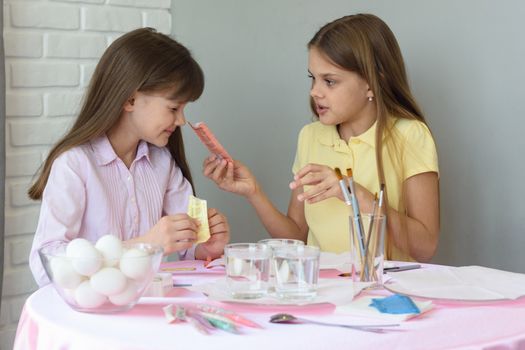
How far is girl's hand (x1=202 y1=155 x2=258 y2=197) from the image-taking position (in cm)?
207

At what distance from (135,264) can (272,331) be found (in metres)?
0.23

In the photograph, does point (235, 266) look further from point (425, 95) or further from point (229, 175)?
point (425, 95)

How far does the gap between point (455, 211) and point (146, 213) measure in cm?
83

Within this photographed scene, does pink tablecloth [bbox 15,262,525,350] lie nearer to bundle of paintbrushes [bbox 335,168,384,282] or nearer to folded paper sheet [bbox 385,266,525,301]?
folded paper sheet [bbox 385,266,525,301]

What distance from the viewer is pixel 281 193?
8.64 ft

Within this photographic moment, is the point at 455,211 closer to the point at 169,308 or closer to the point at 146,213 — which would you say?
the point at 146,213

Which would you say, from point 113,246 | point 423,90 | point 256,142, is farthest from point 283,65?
point 113,246

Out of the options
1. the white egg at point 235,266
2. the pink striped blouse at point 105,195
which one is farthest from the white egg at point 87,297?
the pink striped blouse at point 105,195

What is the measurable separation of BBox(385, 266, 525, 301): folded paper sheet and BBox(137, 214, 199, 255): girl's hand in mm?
432

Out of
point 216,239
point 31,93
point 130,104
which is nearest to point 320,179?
point 216,239

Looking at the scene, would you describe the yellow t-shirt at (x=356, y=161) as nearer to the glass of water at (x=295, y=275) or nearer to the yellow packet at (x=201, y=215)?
the yellow packet at (x=201, y=215)

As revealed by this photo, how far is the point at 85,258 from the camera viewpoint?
1.20m

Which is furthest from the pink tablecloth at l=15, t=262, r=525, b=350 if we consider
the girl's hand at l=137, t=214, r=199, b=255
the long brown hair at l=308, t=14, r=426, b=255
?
the long brown hair at l=308, t=14, r=426, b=255

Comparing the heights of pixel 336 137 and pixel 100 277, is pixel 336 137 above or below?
above
